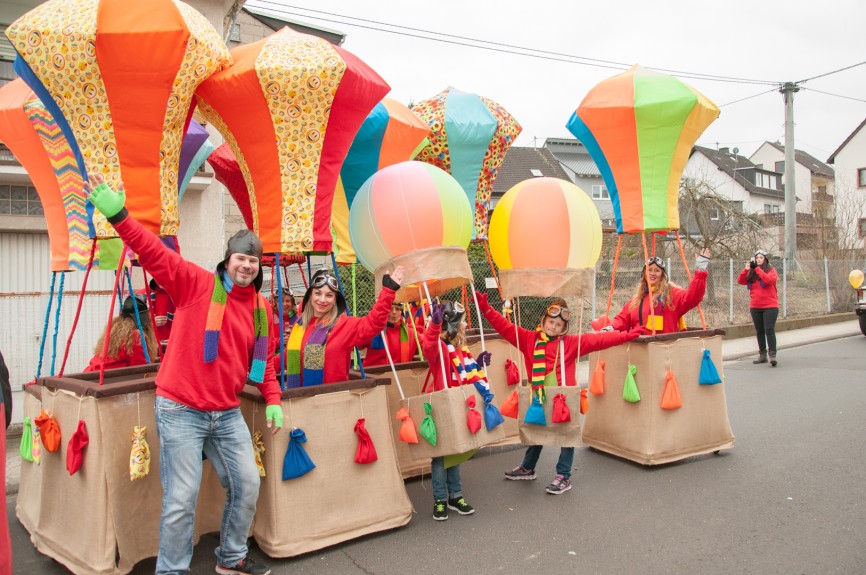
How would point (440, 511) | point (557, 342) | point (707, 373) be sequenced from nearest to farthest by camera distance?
point (440, 511), point (557, 342), point (707, 373)

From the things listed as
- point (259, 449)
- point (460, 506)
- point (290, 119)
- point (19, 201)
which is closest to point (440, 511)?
point (460, 506)

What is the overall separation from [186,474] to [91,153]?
179 centimetres

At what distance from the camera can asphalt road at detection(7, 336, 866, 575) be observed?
11.9 ft

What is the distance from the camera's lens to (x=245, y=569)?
350 centimetres

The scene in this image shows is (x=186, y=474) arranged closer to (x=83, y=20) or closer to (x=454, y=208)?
(x=454, y=208)

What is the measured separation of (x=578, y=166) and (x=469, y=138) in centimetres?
3531

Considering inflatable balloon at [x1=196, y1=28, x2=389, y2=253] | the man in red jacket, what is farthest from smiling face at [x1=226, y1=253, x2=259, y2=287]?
inflatable balloon at [x1=196, y1=28, x2=389, y2=253]

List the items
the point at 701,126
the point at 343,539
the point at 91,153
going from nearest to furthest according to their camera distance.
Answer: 1. the point at 91,153
2. the point at 343,539
3. the point at 701,126

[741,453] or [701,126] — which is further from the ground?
[701,126]

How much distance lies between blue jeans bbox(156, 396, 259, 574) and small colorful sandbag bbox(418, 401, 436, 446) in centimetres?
104

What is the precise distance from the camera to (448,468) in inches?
174

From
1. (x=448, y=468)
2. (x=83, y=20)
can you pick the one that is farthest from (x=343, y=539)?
(x=83, y=20)

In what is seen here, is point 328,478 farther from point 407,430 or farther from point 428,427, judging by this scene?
point 428,427

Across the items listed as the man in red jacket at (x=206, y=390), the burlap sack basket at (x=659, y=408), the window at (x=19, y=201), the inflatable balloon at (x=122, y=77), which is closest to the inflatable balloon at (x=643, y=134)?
the burlap sack basket at (x=659, y=408)
